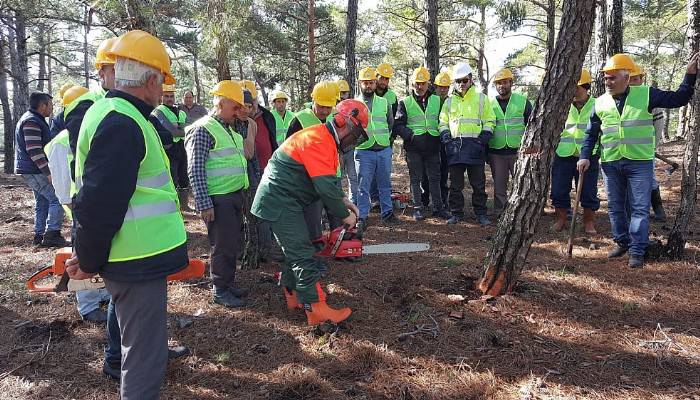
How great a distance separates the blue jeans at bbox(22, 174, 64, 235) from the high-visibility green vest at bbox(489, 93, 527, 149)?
6.53 metres

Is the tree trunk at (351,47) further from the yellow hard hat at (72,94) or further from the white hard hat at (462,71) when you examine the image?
the yellow hard hat at (72,94)

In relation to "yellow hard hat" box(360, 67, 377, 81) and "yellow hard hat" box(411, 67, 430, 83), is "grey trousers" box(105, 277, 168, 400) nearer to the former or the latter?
"yellow hard hat" box(360, 67, 377, 81)

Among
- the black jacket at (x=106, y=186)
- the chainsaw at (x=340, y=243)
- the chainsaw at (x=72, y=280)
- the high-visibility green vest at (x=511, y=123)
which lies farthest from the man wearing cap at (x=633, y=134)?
the black jacket at (x=106, y=186)

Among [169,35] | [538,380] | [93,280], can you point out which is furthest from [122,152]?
[169,35]

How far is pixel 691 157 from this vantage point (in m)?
4.40

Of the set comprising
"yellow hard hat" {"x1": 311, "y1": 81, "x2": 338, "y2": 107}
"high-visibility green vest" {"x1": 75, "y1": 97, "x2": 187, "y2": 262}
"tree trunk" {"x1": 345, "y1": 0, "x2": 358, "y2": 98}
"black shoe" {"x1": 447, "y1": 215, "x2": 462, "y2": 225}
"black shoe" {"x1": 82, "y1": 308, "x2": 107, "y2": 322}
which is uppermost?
"tree trunk" {"x1": 345, "y1": 0, "x2": 358, "y2": 98}

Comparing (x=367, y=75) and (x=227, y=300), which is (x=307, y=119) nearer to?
(x=367, y=75)

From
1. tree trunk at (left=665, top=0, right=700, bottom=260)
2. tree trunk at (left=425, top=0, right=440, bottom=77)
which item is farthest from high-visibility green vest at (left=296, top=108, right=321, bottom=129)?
tree trunk at (left=425, top=0, right=440, bottom=77)

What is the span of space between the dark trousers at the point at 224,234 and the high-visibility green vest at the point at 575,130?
178 inches

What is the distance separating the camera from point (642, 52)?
24.2 m

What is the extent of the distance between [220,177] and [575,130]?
4.87 metres

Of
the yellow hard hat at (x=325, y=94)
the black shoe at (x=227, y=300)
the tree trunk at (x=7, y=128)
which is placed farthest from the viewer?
the tree trunk at (x=7, y=128)

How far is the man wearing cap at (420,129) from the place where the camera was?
6832 millimetres

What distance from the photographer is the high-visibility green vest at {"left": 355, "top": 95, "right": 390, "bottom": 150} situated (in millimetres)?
6672
